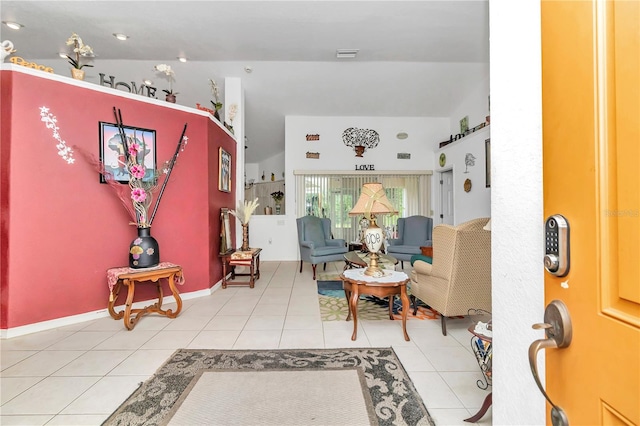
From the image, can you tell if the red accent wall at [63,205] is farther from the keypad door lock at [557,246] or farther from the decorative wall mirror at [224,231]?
the keypad door lock at [557,246]

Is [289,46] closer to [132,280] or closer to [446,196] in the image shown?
[132,280]

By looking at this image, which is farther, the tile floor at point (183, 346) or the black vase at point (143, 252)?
the black vase at point (143, 252)

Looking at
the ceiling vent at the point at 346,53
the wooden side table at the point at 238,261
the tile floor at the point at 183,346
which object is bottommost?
the tile floor at the point at 183,346

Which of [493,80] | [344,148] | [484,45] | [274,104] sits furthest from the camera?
[344,148]

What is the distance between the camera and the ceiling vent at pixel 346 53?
4.34 metres

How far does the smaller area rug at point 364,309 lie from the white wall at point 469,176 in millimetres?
2702

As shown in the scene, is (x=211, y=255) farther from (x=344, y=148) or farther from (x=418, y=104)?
(x=418, y=104)

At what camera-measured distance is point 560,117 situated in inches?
21.0

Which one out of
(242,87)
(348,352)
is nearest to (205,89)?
(242,87)

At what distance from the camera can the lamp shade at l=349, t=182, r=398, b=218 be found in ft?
7.79

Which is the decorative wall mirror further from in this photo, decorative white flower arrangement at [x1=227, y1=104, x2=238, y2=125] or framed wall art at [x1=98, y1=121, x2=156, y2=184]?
decorative white flower arrangement at [x1=227, y1=104, x2=238, y2=125]

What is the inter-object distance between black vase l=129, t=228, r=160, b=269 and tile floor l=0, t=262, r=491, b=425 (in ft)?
1.97

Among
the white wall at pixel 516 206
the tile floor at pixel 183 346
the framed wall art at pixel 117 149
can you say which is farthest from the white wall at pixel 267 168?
the white wall at pixel 516 206

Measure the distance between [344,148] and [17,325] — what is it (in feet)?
18.9
